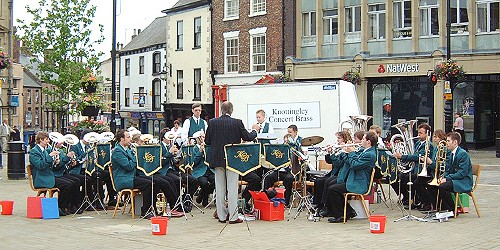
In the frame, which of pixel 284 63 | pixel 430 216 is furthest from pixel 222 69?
pixel 430 216

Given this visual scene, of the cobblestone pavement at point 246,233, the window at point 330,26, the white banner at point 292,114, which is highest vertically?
the window at point 330,26

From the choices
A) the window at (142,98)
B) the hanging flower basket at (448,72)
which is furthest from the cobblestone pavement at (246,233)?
the window at (142,98)

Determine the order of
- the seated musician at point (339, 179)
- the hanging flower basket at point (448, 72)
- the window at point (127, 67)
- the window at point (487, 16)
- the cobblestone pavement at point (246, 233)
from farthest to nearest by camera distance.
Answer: the window at point (127, 67), the window at point (487, 16), the hanging flower basket at point (448, 72), the seated musician at point (339, 179), the cobblestone pavement at point (246, 233)

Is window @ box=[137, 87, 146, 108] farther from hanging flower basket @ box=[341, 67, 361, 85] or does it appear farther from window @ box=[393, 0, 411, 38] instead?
window @ box=[393, 0, 411, 38]

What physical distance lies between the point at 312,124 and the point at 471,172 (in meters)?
6.47

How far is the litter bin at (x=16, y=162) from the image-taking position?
2262 cm

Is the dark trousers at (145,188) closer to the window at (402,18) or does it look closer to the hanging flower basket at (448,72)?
the hanging flower basket at (448,72)

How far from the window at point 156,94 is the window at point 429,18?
22.2 m

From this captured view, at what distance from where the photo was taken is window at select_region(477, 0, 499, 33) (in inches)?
1273

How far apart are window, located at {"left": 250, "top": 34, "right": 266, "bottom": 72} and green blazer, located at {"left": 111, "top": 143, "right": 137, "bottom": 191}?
2705 cm

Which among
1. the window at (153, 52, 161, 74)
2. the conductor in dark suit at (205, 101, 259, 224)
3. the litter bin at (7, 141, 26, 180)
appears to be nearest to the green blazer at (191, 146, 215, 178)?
the conductor in dark suit at (205, 101, 259, 224)

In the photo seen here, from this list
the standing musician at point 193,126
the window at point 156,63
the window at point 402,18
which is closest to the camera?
the standing musician at point 193,126

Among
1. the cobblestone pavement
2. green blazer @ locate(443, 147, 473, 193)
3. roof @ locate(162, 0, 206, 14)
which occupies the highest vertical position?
roof @ locate(162, 0, 206, 14)

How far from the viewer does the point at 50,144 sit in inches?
584
